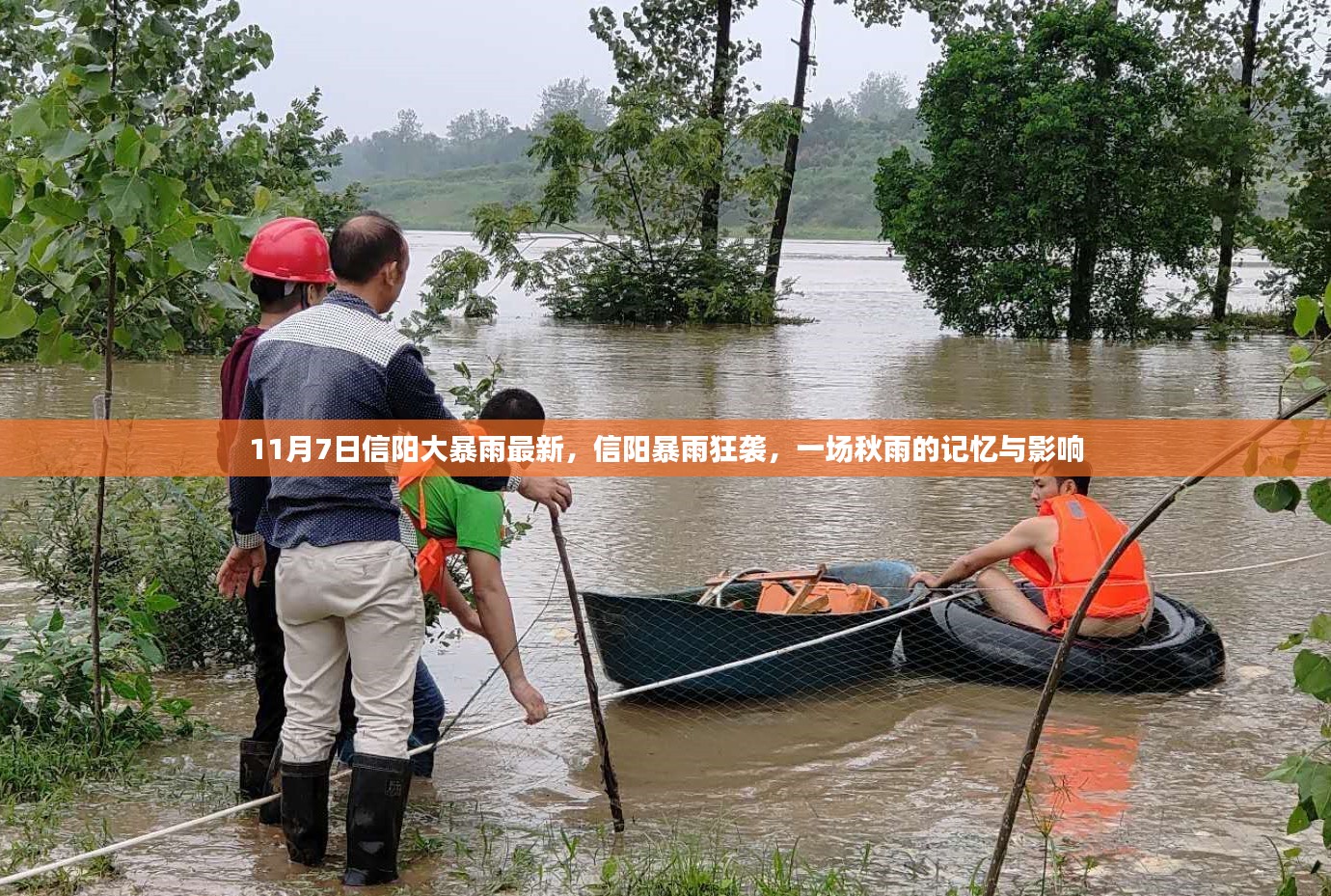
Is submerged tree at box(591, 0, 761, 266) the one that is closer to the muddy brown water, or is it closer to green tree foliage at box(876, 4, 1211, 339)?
green tree foliage at box(876, 4, 1211, 339)

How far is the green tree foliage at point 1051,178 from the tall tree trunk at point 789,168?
2512 millimetres

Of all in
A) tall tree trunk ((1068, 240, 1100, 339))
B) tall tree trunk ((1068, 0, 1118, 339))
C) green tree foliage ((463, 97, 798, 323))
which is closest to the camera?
tall tree trunk ((1068, 0, 1118, 339))

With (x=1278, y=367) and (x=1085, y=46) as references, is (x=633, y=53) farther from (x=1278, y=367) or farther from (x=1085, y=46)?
(x=1278, y=367)

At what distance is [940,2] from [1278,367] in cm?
1242

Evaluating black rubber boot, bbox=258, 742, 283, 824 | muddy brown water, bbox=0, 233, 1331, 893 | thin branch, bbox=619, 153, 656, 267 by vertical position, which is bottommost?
muddy brown water, bbox=0, 233, 1331, 893

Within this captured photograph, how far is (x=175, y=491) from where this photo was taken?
655 centimetres

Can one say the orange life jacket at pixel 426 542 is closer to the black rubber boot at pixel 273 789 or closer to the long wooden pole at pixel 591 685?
the long wooden pole at pixel 591 685

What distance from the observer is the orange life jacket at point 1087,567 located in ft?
22.9

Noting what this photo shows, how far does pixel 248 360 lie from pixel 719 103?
26467 millimetres

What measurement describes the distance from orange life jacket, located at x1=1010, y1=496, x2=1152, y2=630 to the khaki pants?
3.61m

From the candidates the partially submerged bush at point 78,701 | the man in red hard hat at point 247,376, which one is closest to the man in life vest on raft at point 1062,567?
the man in red hard hat at point 247,376

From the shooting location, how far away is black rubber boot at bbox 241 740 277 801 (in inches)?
198

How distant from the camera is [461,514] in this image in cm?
504

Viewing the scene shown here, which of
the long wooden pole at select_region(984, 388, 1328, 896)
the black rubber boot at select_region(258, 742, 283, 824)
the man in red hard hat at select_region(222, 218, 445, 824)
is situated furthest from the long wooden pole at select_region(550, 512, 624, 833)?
the long wooden pole at select_region(984, 388, 1328, 896)
